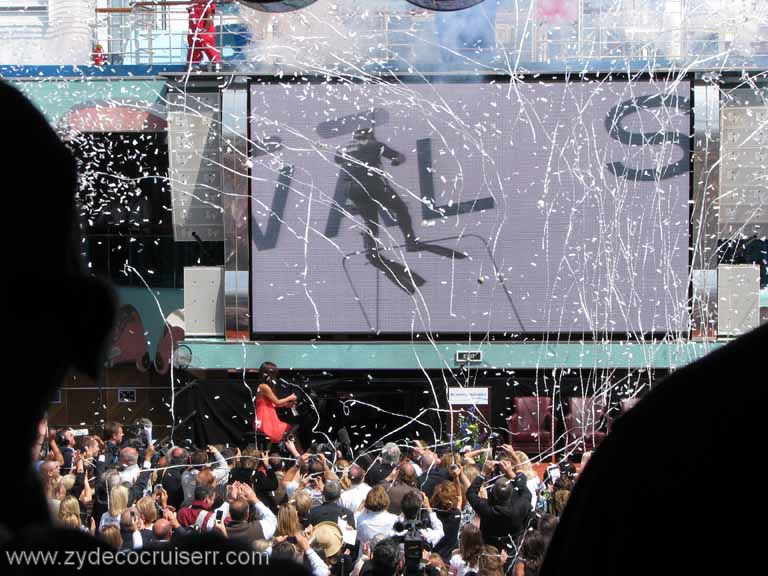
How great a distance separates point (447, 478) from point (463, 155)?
3.39 meters

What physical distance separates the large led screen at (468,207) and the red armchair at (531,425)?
575 mm

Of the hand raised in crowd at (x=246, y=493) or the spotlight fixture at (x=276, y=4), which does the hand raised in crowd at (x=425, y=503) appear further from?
the spotlight fixture at (x=276, y=4)

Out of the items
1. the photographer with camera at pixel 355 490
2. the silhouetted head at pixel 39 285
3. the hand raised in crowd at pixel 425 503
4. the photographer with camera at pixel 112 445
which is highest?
the silhouetted head at pixel 39 285

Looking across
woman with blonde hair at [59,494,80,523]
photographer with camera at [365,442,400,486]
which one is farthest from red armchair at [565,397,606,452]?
woman with blonde hair at [59,494,80,523]

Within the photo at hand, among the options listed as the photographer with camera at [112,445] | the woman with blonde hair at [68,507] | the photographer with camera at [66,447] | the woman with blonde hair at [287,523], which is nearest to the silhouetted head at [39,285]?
the woman with blonde hair at [287,523]

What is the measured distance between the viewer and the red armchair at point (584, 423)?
690 centimetres

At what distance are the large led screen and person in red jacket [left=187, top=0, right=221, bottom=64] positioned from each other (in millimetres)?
590

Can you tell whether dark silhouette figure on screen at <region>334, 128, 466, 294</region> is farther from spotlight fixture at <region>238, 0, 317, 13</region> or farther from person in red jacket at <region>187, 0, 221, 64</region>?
spotlight fixture at <region>238, 0, 317, 13</region>

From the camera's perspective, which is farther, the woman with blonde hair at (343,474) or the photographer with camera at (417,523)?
the woman with blonde hair at (343,474)

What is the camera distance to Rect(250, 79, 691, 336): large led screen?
727cm

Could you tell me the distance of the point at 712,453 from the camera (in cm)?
58

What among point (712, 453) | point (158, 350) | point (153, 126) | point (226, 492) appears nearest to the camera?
point (712, 453)

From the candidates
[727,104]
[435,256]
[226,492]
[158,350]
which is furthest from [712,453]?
[158,350]

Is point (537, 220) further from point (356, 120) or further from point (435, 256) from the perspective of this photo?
point (356, 120)
